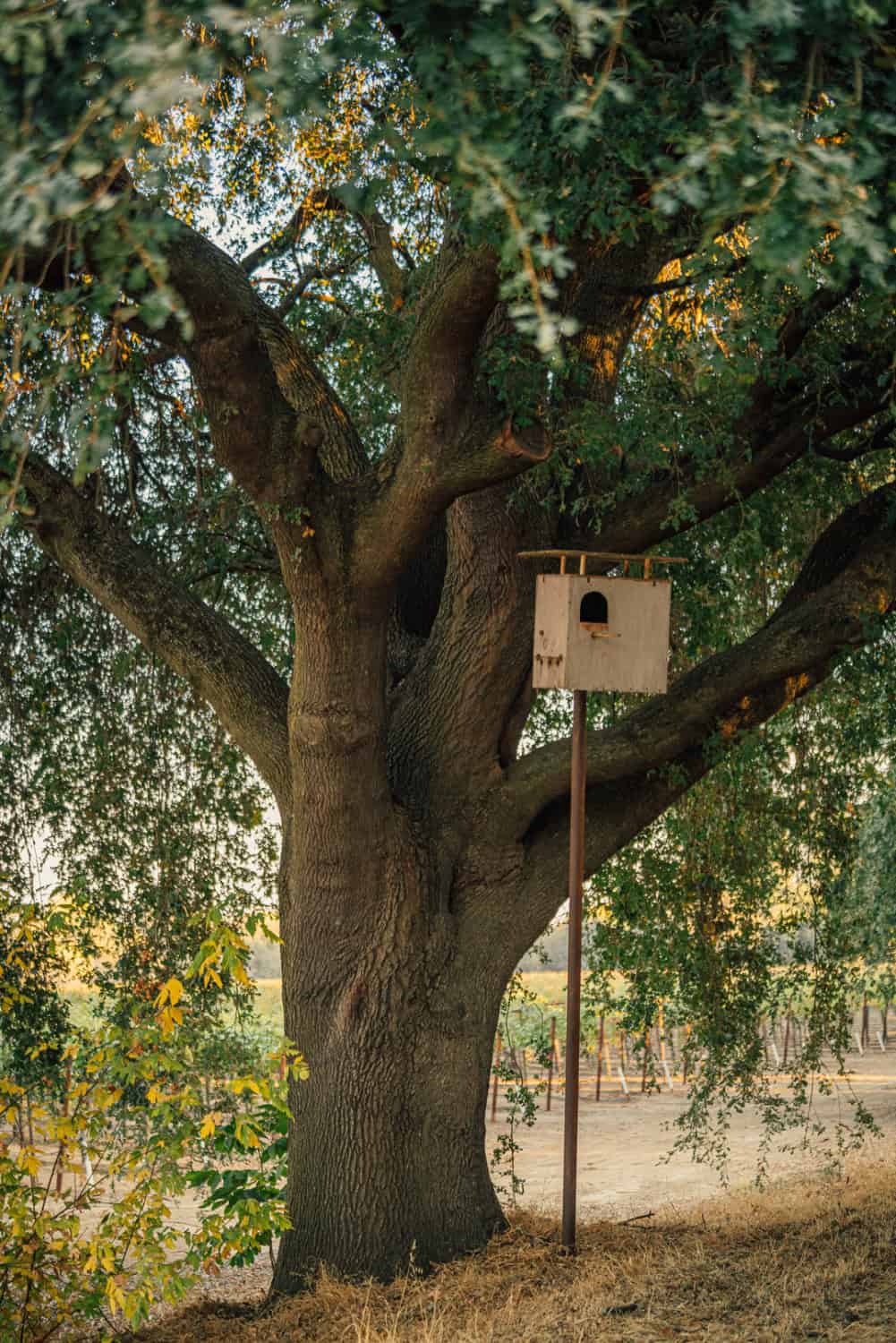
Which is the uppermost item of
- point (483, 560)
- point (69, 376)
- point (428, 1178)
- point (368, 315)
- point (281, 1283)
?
point (368, 315)

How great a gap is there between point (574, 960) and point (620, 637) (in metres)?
1.39

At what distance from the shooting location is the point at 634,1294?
5359 mm

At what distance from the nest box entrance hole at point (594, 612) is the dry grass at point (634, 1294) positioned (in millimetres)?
2627

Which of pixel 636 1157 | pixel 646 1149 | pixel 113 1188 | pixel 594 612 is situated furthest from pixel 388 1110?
pixel 646 1149

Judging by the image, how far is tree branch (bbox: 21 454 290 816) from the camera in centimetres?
675

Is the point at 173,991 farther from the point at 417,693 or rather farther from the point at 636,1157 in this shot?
the point at 636,1157

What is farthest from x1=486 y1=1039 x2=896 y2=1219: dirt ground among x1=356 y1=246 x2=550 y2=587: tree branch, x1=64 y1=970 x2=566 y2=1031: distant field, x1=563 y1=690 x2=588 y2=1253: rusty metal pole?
x1=356 y1=246 x2=550 y2=587: tree branch

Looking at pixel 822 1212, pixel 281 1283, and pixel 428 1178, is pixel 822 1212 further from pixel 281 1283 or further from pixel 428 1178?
pixel 281 1283

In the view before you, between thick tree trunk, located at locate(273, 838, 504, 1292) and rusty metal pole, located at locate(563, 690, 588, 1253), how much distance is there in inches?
23.2

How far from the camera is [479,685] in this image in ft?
21.9

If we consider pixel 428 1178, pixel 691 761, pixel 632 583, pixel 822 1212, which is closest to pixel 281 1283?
pixel 428 1178

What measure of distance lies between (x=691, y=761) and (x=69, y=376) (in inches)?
159

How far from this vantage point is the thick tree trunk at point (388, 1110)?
6199 millimetres

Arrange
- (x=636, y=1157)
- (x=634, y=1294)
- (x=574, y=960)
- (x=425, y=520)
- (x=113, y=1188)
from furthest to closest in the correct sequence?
(x=636, y=1157), (x=574, y=960), (x=425, y=520), (x=634, y=1294), (x=113, y=1188)
